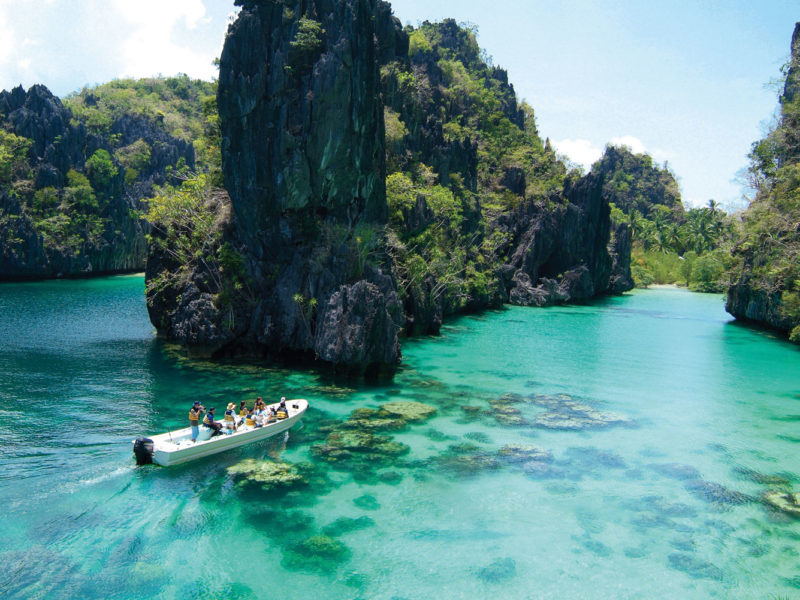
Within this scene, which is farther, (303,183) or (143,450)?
(303,183)

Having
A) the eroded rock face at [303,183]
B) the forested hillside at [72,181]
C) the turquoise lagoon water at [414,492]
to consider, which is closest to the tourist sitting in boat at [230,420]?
the turquoise lagoon water at [414,492]

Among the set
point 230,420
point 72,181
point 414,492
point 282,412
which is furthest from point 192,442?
point 72,181

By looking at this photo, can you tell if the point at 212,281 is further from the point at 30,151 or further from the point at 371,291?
the point at 30,151

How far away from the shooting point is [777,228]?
4228 cm

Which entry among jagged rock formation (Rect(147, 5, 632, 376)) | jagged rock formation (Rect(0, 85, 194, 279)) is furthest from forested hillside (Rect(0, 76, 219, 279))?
jagged rock formation (Rect(147, 5, 632, 376))

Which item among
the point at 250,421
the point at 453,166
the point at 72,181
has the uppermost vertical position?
the point at 453,166

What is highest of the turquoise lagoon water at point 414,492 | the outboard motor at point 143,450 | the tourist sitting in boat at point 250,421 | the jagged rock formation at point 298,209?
the jagged rock formation at point 298,209

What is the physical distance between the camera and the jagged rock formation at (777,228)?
4081cm

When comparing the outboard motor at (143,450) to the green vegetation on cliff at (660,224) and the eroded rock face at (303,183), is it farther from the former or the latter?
the green vegetation on cliff at (660,224)

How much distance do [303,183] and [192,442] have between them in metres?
15.5

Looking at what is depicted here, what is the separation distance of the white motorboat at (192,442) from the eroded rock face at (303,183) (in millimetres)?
7463

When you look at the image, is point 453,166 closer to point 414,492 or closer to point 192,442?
point 192,442

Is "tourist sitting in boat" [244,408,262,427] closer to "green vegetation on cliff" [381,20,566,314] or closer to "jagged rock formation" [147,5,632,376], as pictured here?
"jagged rock formation" [147,5,632,376]

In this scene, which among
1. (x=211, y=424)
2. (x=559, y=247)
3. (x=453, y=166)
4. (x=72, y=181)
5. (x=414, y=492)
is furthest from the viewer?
(x=72, y=181)
